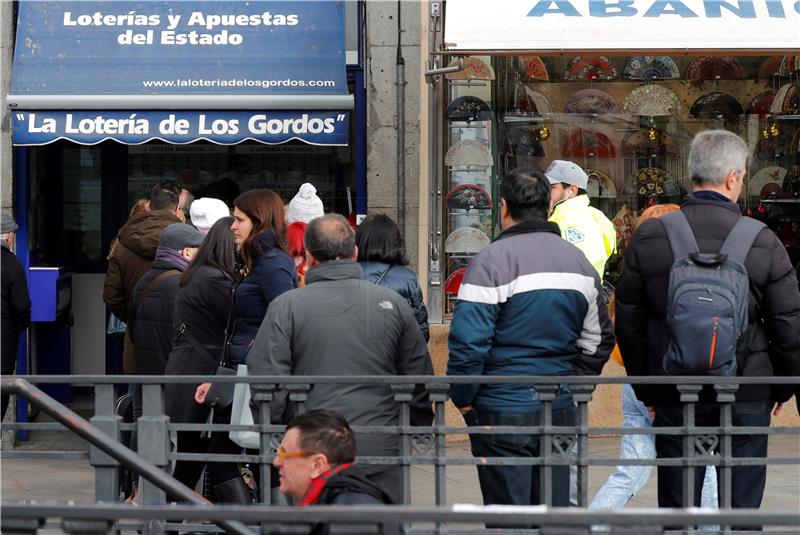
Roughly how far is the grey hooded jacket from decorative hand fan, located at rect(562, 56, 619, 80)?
15.6 ft

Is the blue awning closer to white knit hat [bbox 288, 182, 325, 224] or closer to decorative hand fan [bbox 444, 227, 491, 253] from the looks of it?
decorative hand fan [bbox 444, 227, 491, 253]

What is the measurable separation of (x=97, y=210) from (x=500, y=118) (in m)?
3.51

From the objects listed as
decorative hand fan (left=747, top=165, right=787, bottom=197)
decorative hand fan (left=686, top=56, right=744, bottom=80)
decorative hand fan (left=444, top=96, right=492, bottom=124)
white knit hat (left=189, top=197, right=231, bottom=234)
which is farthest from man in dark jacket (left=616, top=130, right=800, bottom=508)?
decorative hand fan (left=747, top=165, right=787, bottom=197)

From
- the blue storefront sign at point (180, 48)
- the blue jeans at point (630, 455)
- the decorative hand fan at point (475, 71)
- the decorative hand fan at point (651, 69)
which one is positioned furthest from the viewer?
the decorative hand fan at point (651, 69)

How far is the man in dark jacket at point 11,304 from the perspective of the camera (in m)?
7.39

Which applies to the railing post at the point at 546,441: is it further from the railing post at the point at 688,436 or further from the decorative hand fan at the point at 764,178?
the decorative hand fan at the point at 764,178

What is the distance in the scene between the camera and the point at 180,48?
29.7 feet

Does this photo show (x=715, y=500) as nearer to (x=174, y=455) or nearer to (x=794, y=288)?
(x=794, y=288)

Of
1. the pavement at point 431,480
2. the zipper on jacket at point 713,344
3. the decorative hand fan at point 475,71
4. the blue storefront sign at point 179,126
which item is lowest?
the pavement at point 431,480

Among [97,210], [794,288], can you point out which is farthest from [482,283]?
[97,210]

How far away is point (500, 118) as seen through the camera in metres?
9.36

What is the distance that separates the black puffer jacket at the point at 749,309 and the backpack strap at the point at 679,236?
2 cm

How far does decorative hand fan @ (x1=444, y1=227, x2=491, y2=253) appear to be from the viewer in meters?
9.21

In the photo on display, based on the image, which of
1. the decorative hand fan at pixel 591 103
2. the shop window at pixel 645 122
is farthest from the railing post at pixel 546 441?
the decorative hand fan at pixel 591 103
